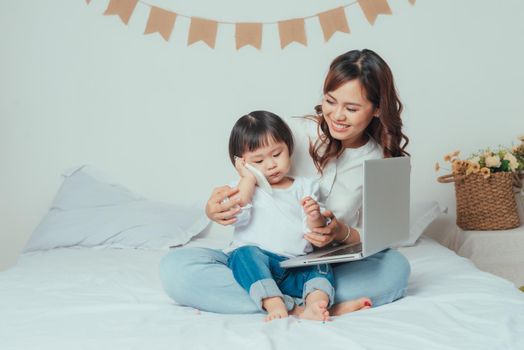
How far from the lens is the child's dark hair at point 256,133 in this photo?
1740 millimetres

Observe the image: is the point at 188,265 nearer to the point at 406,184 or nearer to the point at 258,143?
the point at 258,143

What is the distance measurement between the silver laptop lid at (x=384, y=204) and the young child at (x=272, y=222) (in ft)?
0.47

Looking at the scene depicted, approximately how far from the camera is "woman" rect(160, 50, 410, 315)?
1.60 metres

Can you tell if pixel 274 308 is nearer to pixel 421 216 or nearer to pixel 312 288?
pixel 312 288

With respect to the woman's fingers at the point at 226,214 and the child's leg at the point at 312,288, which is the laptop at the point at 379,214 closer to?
the child's leg at the point at 312,288

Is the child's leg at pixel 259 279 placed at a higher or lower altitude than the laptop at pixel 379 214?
lower

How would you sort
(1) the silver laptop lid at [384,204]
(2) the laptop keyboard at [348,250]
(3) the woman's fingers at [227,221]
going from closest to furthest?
(1) the silver laptop lid at [384,204] → (2) the laptop keyboard at [348,250] → (3) the woman's fingers at [227,221]

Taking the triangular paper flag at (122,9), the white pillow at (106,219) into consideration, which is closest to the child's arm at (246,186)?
the white pillow at (106,219)

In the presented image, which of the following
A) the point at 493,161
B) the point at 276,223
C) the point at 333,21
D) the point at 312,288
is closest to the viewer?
the point at 312,288

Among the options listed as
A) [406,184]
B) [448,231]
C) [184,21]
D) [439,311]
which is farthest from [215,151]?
[439,311]

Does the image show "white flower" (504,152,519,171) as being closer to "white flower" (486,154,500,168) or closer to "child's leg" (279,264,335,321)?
"white flower" (486,154,500,168)

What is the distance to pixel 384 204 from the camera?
1532 mm

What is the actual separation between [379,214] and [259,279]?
0.29 meters

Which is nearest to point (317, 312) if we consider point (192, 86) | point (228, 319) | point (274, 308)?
point (274, 308)
